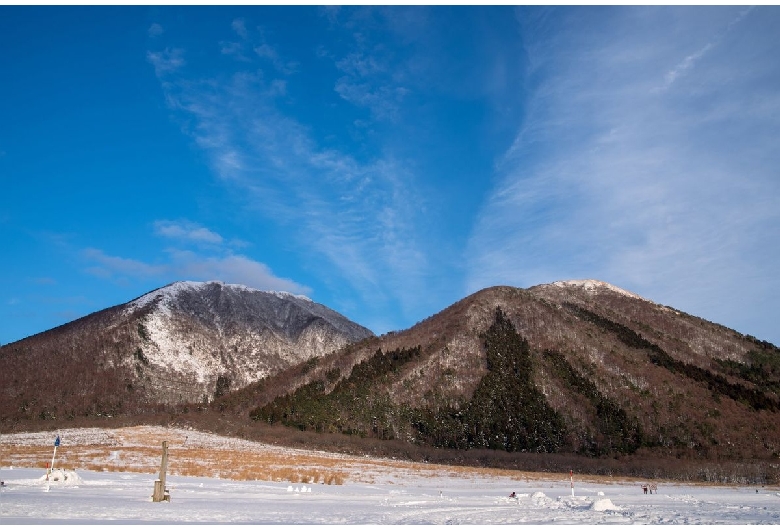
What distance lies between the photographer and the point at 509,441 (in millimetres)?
78125

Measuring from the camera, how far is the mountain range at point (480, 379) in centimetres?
7994

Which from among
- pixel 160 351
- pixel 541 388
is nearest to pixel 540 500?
pixel 541 388

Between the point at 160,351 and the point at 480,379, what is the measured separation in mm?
97482

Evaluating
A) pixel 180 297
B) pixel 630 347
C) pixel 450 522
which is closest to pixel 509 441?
pixel 630 347

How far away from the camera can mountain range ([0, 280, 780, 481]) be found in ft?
262

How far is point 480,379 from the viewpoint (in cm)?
9375

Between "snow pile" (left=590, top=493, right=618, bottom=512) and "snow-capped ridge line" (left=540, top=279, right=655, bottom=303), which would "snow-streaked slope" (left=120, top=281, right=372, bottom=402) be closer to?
"snow-capped ridge line" (left=540, top=279, right=655, bottom=303)

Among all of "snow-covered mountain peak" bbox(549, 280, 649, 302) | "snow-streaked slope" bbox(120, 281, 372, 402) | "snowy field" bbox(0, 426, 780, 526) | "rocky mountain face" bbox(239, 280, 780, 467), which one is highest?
"snow-covered mountain peak" bbox(549, 280, 649, 302)

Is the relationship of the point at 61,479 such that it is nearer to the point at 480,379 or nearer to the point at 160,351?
the point at 480,379

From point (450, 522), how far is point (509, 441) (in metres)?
66.5

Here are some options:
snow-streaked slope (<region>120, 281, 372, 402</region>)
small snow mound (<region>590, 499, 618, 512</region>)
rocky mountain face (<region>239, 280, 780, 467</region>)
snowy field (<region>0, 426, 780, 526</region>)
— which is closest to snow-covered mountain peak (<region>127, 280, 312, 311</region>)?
snow-streaked slope (<region>120, 281, 372, 402</region>)

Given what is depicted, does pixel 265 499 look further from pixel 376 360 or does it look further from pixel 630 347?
pixel 630 347

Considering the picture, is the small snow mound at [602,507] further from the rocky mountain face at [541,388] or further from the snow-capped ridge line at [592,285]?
the snow-capped ridge line at [592,285]

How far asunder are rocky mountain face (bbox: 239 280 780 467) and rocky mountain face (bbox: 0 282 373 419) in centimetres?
4097
